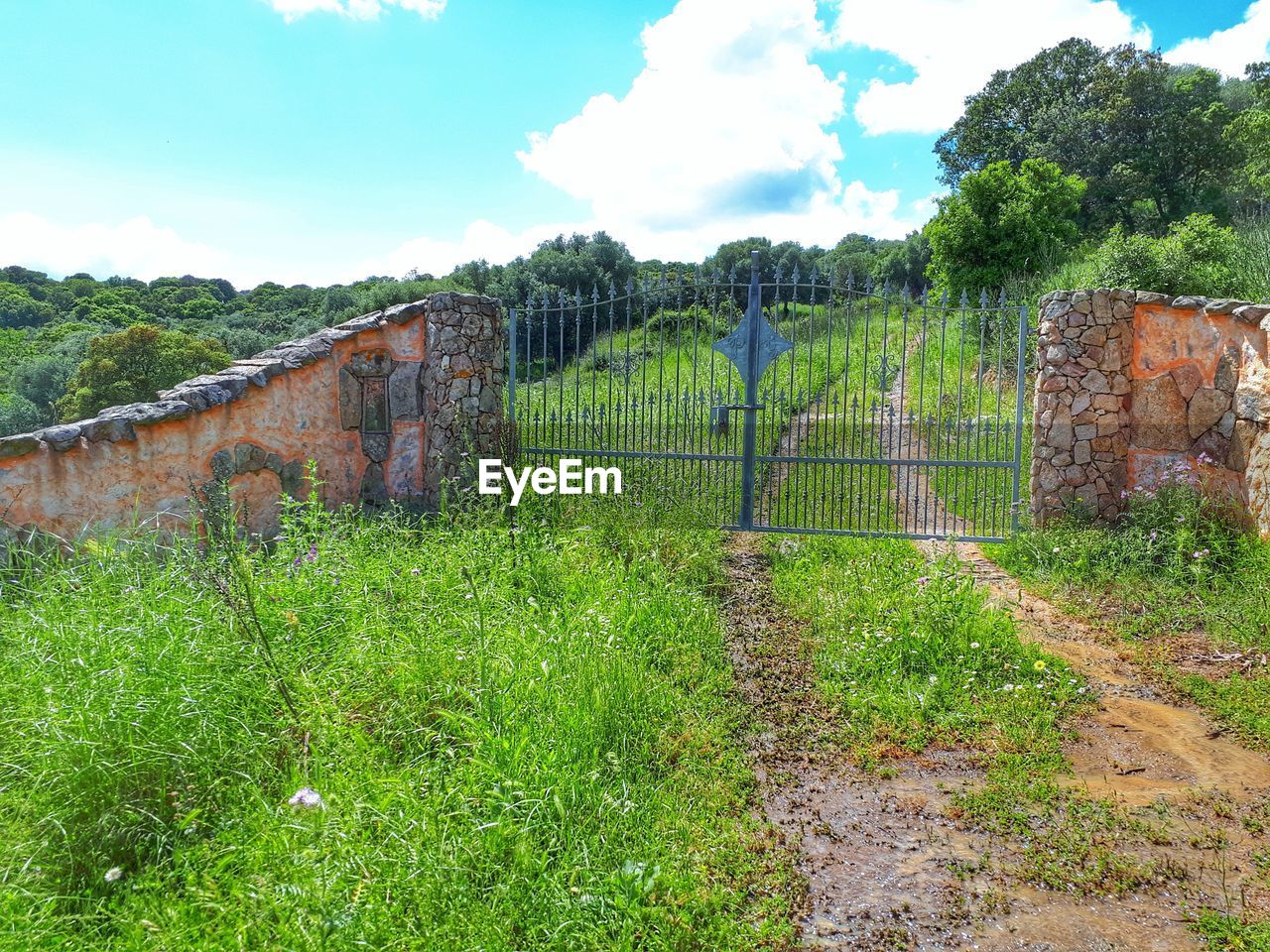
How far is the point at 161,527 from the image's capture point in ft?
17.4

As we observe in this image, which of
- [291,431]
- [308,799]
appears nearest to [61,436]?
[291,431]

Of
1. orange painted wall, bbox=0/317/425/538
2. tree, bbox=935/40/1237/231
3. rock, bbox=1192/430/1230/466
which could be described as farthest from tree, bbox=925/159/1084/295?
orange painted wall, bbox=0/317/425/538

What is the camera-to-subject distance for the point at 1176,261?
12.5 metres

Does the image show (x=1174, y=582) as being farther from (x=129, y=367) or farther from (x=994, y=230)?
(x=129, y=367)

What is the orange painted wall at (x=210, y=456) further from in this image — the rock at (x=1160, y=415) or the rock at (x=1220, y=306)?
the rock at (x=1220, y=306)

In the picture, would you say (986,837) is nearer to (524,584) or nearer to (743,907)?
(743,907)

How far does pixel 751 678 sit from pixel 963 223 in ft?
51.5

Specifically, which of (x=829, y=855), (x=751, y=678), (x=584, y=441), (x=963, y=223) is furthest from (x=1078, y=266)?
(x=829, y=855)

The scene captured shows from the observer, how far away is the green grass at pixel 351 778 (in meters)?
2.23

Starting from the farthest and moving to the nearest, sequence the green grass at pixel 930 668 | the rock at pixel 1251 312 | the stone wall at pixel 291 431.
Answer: the rock at pixel 1251 312, the stone wall at pixel 291 431, the green grass at pixel 930 668

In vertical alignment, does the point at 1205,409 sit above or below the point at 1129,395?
below

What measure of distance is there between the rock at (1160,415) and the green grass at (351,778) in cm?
508

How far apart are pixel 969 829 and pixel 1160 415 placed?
5.26 meters

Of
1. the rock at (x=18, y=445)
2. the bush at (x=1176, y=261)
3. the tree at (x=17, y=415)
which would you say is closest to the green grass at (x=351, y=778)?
the rock at (x=18, y=445)
